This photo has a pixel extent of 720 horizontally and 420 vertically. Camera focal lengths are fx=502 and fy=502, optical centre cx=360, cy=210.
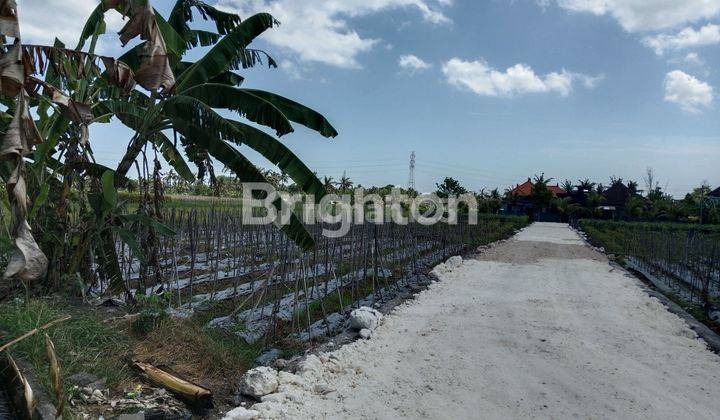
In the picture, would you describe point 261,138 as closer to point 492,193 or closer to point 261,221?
point 261,221

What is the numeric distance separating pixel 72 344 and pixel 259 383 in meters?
1.34

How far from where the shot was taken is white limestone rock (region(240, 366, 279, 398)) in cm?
349

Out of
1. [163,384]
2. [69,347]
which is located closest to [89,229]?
[69,347]

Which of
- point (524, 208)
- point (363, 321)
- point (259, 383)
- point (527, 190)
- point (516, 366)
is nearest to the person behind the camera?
point (259, 383)

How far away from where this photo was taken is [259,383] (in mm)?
3520

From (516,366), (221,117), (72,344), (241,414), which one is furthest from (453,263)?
(72,344)

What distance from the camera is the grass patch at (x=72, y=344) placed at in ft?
10.9

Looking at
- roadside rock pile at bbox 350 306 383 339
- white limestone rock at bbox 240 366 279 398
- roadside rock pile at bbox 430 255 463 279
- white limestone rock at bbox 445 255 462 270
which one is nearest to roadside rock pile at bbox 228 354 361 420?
white limestone rock at bbox 240 366 279 398

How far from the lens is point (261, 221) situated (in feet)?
30.9

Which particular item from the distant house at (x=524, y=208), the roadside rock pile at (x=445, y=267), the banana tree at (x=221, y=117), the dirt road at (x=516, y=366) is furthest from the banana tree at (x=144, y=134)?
the distant house at (x=524, y=208)

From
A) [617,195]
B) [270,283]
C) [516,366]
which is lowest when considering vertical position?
[516,366]

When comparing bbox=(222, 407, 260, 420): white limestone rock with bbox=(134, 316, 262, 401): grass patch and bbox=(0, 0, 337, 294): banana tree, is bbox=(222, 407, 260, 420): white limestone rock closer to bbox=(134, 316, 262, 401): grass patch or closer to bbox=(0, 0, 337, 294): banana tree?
bbox=(134, 316, 262, 401): grass patch

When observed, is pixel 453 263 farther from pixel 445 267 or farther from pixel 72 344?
pixel 72 344

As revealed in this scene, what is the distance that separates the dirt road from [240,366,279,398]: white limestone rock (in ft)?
0.31
